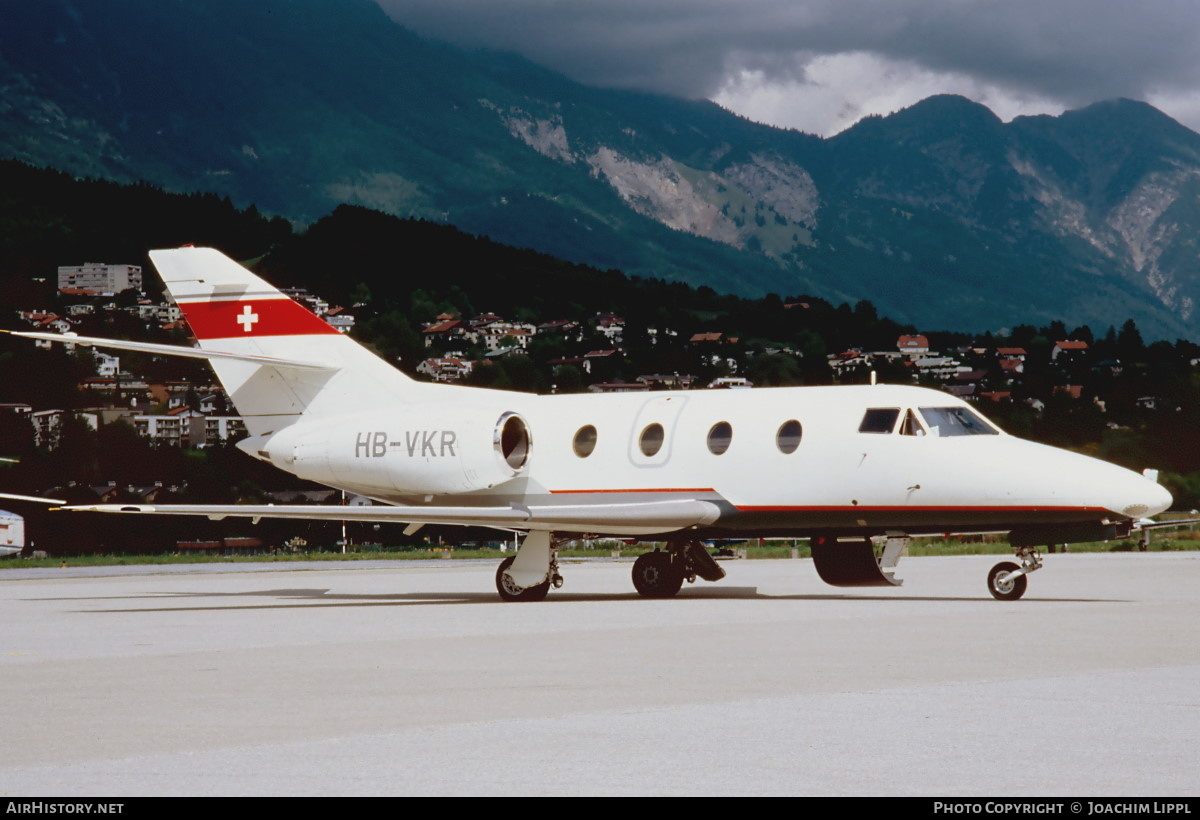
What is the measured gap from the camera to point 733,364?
199125 mm

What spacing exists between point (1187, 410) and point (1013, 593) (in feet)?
352

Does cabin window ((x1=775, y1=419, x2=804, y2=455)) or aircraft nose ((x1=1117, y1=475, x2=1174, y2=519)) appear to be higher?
cabin window ((x1=775, y1=419, x2=804, y2=455))

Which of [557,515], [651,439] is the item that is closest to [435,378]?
[651,439]

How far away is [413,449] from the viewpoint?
25.5 m

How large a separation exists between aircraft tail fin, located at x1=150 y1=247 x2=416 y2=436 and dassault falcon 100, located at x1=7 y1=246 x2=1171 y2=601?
31 mm

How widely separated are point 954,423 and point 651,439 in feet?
15.2

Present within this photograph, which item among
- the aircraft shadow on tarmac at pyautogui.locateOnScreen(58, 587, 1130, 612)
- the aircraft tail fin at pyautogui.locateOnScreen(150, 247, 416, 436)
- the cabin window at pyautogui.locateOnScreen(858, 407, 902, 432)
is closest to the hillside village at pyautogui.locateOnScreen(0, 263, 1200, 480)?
the aircraft shadow on tarmac at pyautogui.locateOnScreen(58, 587, 1130, 612)

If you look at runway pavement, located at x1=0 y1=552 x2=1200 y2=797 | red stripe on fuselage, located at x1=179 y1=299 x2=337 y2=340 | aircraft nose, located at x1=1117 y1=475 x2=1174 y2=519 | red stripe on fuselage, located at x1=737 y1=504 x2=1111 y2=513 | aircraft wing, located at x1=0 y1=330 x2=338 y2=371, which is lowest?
runway pavement, located at x1=0 y1=552 x2=1200 y2=797

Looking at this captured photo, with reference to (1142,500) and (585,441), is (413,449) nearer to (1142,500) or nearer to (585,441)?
(585,441)

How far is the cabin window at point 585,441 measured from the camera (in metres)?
Answer: 24.6

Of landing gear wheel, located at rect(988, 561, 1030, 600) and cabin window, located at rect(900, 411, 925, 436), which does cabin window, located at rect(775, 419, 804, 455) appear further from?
landing gear wheel, located at rect(988, 561, 1030, 600)

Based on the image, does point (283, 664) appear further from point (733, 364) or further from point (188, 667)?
point (733, 364)

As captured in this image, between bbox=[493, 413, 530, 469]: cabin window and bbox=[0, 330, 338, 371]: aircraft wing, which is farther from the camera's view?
bbox=[493, 413, 530, 469]: cabin window

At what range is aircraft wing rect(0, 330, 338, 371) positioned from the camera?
22.5 m
